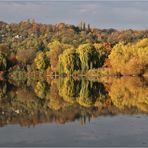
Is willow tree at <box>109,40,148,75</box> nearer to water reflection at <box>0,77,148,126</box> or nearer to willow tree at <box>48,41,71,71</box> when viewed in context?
willow tree at <box>48,41,71,71</box>

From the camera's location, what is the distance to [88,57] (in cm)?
5494

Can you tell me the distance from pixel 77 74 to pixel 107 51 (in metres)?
5.11

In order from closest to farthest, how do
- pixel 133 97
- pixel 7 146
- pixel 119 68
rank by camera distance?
pixel 7 146, pixel 133 97, pixel 119 68

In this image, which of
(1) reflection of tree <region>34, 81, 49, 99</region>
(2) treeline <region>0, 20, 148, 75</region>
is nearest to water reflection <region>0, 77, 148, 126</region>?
(1) reflection of tree <region>34, 81, 49, 99</region>

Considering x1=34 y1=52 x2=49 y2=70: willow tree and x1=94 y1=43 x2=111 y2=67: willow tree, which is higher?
x1=94 y1=43 x2=111 y2=67: willow tree

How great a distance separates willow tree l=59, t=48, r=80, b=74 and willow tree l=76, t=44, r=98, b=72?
0.66 m

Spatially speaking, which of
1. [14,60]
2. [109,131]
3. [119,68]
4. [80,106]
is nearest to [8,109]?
[80,106]

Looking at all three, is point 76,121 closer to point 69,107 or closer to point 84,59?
point 69,107

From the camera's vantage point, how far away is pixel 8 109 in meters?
23.9

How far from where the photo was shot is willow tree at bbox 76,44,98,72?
2156 inches

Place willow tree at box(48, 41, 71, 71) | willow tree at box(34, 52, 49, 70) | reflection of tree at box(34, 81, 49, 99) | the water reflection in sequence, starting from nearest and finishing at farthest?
the water reflection
reflection of tree at box(34, 81, 49, 99)
willow tree at box(48, 41, 71, 71)
willow tree at box(34, 52, 49, 70)

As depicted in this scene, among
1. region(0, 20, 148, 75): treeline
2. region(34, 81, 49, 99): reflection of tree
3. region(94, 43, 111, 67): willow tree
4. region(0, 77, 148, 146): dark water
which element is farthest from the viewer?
region(94, 43, 111, 67): willow tree

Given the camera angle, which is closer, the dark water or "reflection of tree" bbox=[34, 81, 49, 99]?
the dark water

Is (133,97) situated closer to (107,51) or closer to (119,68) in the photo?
(119,68)
